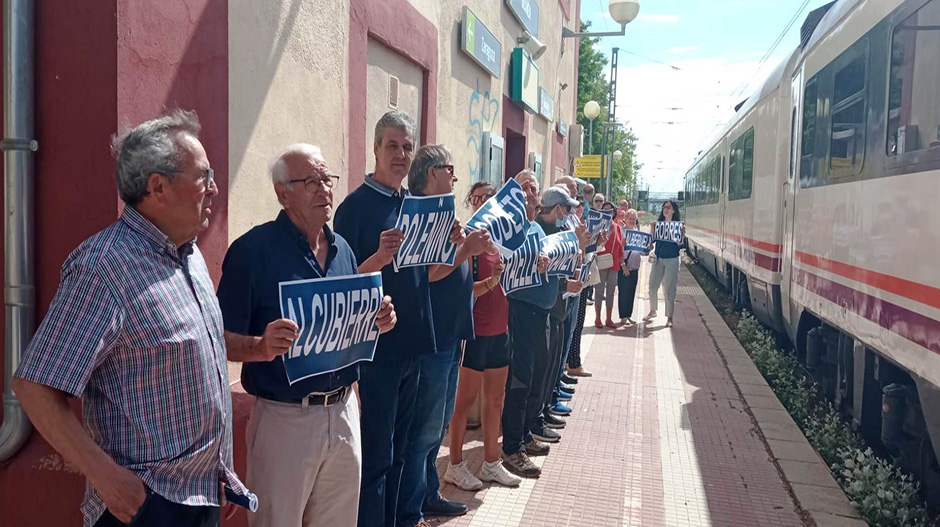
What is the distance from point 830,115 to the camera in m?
6.16

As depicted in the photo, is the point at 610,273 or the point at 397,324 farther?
the point at 610,273

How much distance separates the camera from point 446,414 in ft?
12.9

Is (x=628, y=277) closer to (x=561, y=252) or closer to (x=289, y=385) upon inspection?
(x=561, y=252)

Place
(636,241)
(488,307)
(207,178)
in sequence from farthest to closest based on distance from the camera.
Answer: (636,241)
(488,307)
(207,178)

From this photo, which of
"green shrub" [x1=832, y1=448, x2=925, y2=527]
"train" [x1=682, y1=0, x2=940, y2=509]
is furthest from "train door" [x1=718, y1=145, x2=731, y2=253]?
"green shrub" [x1=832, y1=448, x2=925, y2=527]

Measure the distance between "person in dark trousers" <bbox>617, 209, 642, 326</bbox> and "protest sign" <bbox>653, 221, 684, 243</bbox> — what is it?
37 cm

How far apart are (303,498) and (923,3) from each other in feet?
13.8

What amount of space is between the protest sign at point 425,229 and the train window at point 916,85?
101 inches

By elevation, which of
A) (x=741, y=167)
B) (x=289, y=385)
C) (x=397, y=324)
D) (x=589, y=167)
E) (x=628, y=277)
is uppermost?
(x=589, y=167)

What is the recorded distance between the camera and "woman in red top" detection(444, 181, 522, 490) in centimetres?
434

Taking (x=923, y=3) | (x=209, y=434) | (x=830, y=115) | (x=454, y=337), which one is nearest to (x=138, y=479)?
(x=209, y=434)

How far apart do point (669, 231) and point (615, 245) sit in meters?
1.06

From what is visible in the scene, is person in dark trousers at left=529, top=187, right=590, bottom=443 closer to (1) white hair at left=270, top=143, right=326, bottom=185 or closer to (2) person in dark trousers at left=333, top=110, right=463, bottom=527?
(2) person in dark trousers at left=333, top=110, right=463, bottom=527

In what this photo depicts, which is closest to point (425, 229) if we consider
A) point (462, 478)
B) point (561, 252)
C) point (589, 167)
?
point (462, 478)
